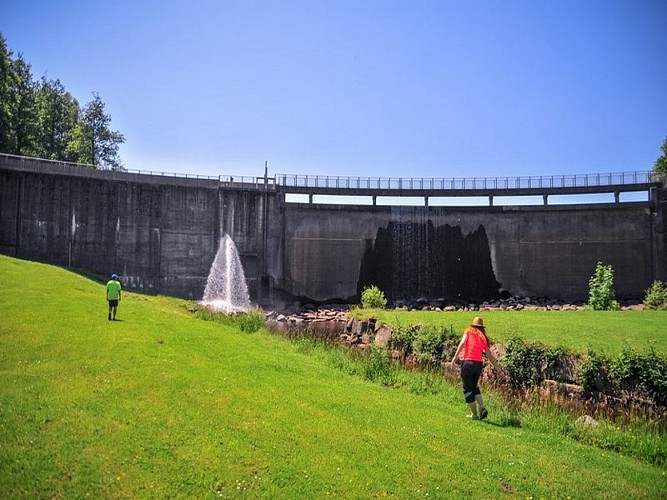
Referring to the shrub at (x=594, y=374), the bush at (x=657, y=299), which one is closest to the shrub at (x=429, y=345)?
the shrub at (x=594, y=374)

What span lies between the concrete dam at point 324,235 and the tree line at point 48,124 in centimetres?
750

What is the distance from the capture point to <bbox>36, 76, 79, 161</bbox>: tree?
4997 cm

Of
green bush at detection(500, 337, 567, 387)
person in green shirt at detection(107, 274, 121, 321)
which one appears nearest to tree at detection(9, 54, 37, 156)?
person in green shirt at detection(107, 274, 121, 321)

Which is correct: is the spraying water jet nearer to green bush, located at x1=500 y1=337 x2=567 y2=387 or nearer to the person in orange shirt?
green bush, located at x1=500 y1=337 x2=567 y2=387

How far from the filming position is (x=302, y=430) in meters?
8.71

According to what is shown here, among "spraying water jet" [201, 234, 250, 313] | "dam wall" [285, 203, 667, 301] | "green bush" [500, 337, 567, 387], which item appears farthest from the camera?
"dam wall" [285, 203, 667, 301]

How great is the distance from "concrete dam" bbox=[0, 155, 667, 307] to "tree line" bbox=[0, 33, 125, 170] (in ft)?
24.6

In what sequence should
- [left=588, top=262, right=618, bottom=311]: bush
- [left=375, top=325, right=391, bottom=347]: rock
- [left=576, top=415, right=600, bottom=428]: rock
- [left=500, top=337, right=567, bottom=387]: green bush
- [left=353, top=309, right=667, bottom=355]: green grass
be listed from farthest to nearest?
[left=588, top=262, right=618, bottom=311]: bush
[left=375, top=325, right=391, bottom=347]: rock
[left=353, top=309, right=667, bottom=355]: green grass
[left=500, top=337, right=567, bottom=387]: green bush
[left=576, top=415, right=600, bottom=428]: rock

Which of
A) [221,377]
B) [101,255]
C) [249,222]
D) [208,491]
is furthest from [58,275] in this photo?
[208,491]

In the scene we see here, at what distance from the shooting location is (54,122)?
51.4 metres

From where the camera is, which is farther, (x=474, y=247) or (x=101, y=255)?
(x=474, y=247)

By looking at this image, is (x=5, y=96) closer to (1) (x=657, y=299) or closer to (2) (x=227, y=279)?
(2) (x=227, y=279)

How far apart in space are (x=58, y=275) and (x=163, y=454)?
2516 centimetres

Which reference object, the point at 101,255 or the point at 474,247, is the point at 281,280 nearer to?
the point at 101,255
